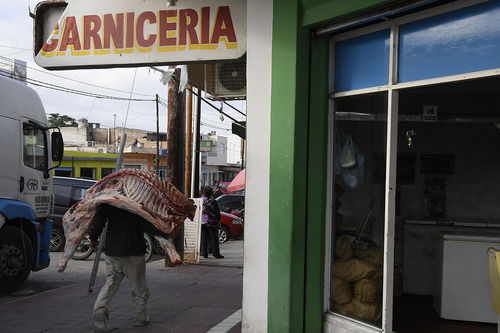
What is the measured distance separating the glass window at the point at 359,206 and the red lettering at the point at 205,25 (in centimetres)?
192

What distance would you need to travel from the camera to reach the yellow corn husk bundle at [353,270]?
18.2 ft

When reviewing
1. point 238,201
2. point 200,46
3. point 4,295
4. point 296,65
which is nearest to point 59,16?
point 200,46

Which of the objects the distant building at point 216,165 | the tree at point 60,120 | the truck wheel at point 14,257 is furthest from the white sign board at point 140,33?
the tree at point 60,120

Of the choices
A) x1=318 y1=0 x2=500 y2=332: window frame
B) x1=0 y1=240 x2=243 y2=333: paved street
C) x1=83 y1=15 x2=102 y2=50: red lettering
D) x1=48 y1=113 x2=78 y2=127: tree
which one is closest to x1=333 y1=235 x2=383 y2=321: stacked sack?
x1=318 y1=0 x2=500 y2=332: window frame

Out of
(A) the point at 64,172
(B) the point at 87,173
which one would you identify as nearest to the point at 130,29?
(A) the point at 64,172

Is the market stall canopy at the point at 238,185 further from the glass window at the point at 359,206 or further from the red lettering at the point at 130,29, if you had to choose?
the glass window at the point at 359,206

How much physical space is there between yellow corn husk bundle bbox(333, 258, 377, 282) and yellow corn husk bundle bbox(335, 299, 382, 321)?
0.26 metres

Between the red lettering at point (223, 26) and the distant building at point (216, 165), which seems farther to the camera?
the distant building at point (216, 165)

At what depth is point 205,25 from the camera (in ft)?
21.6

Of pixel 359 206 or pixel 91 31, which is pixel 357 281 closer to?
pixel 359 206

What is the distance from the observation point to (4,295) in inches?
340

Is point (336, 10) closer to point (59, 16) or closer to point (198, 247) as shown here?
point (59, 16)

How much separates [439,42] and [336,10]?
1103 millimetres

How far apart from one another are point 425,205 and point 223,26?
3.89m
